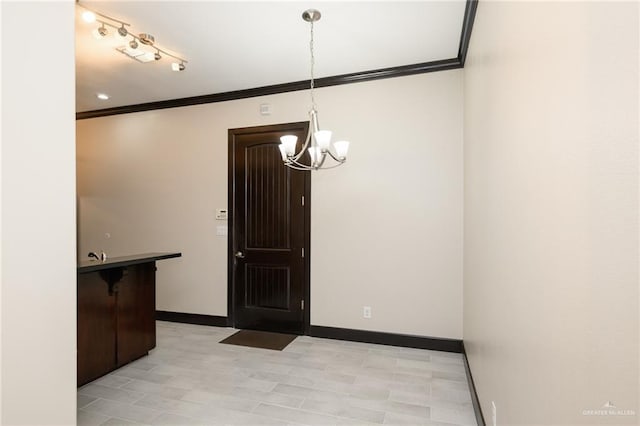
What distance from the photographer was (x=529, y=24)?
3.70 feet

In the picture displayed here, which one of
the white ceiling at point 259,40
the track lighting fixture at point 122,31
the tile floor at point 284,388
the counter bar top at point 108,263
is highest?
the white ceiling at point 259,40

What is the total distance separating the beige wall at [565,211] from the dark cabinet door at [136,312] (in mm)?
3052

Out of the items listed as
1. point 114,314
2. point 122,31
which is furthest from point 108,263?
point 122,31

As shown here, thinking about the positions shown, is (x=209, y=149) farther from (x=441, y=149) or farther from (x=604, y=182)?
(x=604, y=182)

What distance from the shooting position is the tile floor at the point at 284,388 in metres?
2.29

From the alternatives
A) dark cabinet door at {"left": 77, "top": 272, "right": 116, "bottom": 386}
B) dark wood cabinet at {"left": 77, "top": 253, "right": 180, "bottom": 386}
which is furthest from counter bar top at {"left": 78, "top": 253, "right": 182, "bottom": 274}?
dark cabinet door at {"left": 77, "top": 272, "right": 116, "bottom": 386}

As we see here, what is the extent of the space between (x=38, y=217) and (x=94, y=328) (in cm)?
153

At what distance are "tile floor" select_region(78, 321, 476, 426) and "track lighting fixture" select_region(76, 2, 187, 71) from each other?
117 inches

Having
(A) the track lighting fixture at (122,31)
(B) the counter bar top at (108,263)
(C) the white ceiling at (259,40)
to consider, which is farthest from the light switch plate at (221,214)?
(A) the track lighting fixture at (122,31)

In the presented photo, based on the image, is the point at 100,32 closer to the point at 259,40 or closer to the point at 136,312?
the point at 259,40

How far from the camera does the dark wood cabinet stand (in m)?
2.67

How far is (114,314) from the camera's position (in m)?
2.95

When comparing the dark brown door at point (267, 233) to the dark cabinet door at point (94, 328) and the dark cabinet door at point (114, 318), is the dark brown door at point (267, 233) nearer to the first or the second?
the dark cabinet door at point (114, 318)

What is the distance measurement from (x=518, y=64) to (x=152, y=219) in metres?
4.78
